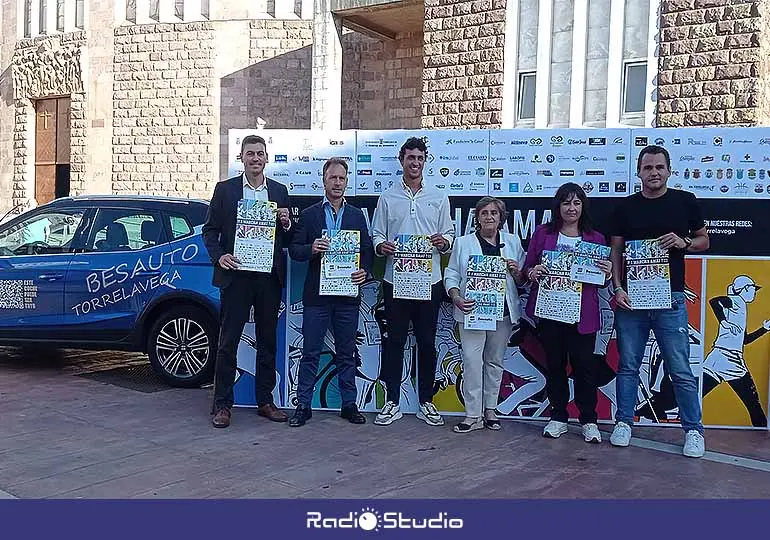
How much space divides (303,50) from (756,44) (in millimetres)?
13551

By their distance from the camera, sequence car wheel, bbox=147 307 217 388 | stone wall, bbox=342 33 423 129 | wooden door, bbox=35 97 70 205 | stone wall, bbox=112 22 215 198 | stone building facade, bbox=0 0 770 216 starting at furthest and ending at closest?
wooden door, bbox=35 97 70 205
stone wall, bbox=112 22 215 198
stone wall, bbox=342 33 423 129
stone building facade, bbox=0 0 770 216
car wheel, bbox=147 307 217 388

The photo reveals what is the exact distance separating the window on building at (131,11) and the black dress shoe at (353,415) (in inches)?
816

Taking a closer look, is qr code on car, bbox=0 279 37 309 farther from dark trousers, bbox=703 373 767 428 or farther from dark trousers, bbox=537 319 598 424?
dark trousers, bbox=703 373 767 428

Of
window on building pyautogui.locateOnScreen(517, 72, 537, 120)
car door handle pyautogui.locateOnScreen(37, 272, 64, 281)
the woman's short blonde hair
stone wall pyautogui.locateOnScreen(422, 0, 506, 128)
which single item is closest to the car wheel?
car door handle pyautogui.locateOnScreen(37, 272, 64, 281)

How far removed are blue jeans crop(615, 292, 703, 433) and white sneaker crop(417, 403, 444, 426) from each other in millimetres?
1388

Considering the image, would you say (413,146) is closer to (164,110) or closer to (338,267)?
(338,267)

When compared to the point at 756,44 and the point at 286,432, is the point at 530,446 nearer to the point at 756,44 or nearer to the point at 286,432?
the point at 286,432

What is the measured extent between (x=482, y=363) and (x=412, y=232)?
116 cm

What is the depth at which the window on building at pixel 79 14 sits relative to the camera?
2501cm

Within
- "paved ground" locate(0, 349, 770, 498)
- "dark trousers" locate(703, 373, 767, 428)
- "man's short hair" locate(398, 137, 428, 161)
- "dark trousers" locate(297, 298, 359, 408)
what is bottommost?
"paved ground" locate(0, 349, 770, 498)

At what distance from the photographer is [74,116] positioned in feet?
80.9

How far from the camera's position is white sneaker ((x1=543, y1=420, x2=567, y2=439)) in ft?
19.7

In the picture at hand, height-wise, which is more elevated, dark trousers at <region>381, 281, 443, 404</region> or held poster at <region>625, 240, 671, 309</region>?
held poster at <region>625, 240, 671, 309</region>
